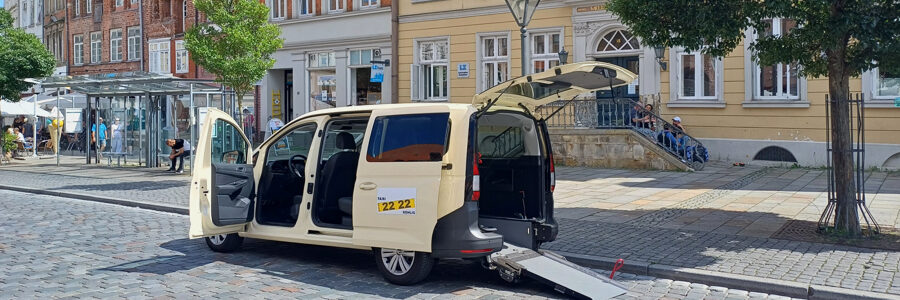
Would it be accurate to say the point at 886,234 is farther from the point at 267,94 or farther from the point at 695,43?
the point at 267,94

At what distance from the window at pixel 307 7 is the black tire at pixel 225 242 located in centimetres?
2099

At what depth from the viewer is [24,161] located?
29156 mm

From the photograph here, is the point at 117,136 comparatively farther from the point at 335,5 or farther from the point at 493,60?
the point at 493,60

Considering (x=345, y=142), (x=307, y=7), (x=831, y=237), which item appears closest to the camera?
(x=345, y=142)

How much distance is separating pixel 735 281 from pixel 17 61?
25.3 meters

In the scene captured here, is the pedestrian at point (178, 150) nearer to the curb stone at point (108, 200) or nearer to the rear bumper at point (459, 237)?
the curb stone at point (108, 200)

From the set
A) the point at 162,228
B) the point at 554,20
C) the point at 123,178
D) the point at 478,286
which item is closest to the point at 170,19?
the point at 123,178

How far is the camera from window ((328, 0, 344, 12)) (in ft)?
94.2

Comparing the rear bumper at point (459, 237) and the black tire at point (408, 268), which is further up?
the rear bumper at point (459, 237)

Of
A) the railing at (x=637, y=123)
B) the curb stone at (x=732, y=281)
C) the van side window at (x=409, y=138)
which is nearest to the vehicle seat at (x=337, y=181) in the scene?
the van side window at (x=409, y=138)

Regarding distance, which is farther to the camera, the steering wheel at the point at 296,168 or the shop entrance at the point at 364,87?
the shop entrance at the point at 364,87

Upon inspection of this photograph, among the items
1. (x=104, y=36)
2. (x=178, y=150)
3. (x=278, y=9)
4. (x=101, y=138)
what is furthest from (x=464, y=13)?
(x=104, y=36)

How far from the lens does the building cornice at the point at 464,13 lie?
75.4 ft

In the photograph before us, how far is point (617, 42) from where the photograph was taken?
21953mm
